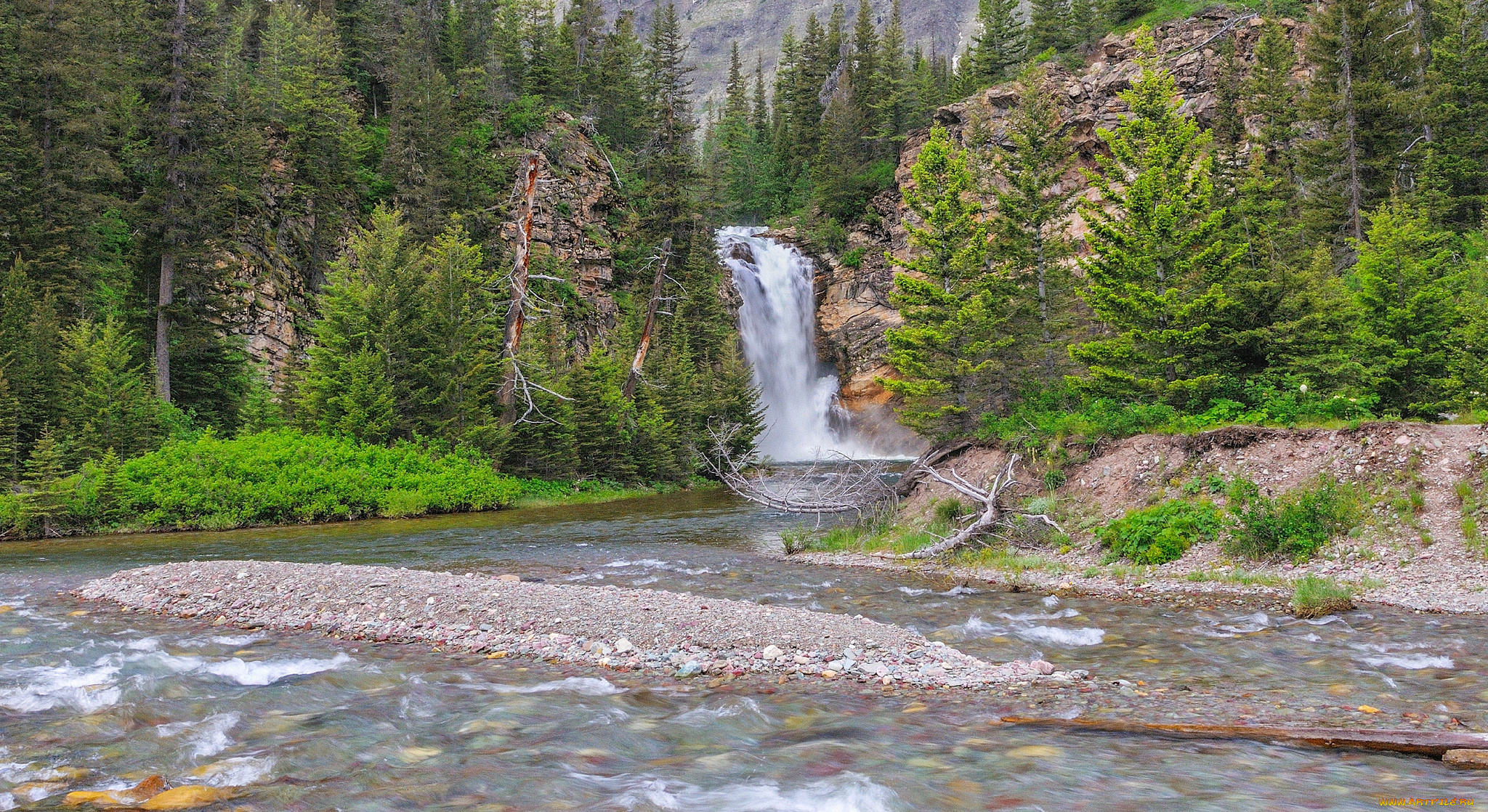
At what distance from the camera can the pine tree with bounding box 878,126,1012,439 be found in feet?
61.7

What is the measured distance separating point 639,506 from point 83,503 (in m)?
14.5

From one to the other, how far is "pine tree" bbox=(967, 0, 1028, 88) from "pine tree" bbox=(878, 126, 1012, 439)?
46261mm

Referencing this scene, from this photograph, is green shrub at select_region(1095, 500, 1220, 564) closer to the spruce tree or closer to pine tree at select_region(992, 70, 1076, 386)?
pine tree at select_region(992, 70, 1076, 386)

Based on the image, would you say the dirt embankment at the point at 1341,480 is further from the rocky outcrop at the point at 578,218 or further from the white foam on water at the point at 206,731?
the rocky outcrop at the point at 578,218

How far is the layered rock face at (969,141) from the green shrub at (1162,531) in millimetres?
34490

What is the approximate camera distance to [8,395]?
17.2m

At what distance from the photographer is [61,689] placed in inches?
231

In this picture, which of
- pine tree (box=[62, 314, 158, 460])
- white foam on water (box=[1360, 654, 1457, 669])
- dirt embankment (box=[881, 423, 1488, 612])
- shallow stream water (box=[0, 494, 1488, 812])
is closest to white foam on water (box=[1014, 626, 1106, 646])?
shallow stream water (box=[0, 494, 1488, 812])

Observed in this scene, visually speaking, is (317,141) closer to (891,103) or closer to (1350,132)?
(891,103)

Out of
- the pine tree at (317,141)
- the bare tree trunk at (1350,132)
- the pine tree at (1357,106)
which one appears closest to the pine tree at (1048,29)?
the pine tree at (1357,106)

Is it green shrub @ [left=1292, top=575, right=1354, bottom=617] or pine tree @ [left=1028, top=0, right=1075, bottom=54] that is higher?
pine tree @ [left=1028, top=0, right=1075, bottom=54]

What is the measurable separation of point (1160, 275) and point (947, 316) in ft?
16.8

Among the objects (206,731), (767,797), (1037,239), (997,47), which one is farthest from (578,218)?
(767,797)

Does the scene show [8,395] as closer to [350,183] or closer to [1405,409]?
[350,183]
